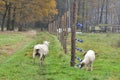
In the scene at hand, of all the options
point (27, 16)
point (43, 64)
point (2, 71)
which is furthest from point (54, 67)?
point (27, 16)

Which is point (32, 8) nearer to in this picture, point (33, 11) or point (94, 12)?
point (33, 11)

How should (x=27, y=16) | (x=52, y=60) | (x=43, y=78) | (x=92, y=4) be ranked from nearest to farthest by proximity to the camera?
1. (x=43, y=78)
2. (x=52, y=60)
3. (x=27, y=16)
4. (x=92, y=4)

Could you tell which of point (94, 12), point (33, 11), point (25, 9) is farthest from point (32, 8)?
point (94, 12)

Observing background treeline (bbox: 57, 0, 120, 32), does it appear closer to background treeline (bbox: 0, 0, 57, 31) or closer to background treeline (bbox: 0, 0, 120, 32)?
background treeline (bbox: 0, 0, 120, 32)

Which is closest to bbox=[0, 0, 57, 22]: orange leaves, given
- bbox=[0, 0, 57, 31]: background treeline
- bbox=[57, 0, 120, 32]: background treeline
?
bbox=[0, 0, 57, 31]: background treeline

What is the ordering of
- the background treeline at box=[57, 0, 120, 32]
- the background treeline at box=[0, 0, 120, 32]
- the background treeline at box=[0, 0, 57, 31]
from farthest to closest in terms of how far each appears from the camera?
the background treeline at box=[57, 0, 120, 32] → the background treeline at box=[0, 0, 120, 32] → the background treeline at box=[0, 0, 57, 31]

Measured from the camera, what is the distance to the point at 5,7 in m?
74.9

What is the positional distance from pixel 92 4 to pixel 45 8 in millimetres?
32394

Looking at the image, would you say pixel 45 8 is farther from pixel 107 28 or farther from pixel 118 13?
pixel 118 13

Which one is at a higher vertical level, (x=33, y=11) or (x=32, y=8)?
(x=32, y=8)

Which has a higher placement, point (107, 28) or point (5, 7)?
point (5, 7)

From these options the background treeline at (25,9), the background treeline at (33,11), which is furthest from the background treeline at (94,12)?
Answer: the background treeline at (25,9)

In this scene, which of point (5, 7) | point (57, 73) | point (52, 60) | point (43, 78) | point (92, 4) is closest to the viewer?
point (43, 78)

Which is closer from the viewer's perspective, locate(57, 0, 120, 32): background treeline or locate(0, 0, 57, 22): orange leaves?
locate(0, 0, 57, 22): orange leaves
